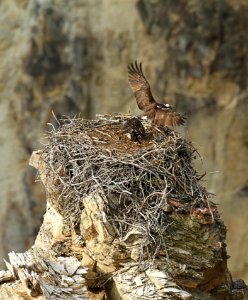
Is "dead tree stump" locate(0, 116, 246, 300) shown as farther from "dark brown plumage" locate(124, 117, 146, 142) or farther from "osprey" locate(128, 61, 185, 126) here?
"osprey" locate(128, 61, 185, 126)

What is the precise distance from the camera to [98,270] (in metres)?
5.41

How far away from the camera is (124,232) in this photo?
208 inches

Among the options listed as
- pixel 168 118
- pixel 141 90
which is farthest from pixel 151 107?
pixel 141 90

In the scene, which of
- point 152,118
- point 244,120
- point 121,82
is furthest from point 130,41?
point 152,118

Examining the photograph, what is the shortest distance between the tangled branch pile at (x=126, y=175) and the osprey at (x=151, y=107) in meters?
0.08

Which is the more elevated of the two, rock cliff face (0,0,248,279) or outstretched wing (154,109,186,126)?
rock cliff face (0,0,248,279)

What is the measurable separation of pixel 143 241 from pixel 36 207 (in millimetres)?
4141

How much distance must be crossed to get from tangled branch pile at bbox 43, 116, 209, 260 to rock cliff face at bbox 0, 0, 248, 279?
9.76 ft

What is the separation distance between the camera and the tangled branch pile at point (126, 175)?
17.4ft

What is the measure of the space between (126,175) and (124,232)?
36 cm

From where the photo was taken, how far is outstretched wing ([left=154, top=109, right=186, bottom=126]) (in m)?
6.04

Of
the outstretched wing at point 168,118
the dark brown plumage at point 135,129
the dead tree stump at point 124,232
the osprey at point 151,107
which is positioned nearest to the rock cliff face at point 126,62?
the osprey at point 151,107

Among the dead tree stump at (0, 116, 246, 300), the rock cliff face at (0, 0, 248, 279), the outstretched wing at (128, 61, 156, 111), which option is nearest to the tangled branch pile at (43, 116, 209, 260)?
the dead tree stump at (0, 116, 246, 300)

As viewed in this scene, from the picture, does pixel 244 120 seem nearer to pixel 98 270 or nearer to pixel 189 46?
pixel 189 46
